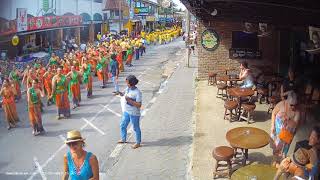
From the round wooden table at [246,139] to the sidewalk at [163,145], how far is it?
1172 mm

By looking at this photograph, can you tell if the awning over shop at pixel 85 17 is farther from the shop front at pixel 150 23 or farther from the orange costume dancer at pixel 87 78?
the shop front at pixel 150 23

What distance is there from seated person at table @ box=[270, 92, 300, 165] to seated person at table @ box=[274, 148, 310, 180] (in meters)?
1.39

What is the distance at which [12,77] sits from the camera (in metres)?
16.5

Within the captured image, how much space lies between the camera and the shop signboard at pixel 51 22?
1011 inches

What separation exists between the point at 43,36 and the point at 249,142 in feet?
85.3

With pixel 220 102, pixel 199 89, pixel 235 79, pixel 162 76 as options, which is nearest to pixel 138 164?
pixel 220 102

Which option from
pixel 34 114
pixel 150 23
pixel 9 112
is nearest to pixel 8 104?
pixel 9 112

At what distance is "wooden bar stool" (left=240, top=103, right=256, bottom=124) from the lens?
1102 cm

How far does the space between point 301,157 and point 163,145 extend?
484cm

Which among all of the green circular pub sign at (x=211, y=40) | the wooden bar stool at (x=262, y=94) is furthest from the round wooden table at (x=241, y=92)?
the green circular pub sign at (x=211, y=40)

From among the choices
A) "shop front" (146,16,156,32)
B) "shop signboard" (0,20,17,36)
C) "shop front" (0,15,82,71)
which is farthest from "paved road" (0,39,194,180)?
"shop front" (146,16,156,32)

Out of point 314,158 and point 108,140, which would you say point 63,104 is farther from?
point 314,158

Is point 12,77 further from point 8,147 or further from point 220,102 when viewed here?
point 220,102

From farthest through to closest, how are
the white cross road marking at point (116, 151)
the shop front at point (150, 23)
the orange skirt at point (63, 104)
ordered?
the shop front at point (150, 23) < the orange skirt at point (63, 104) < the white cross road marking at point (116, 151)
